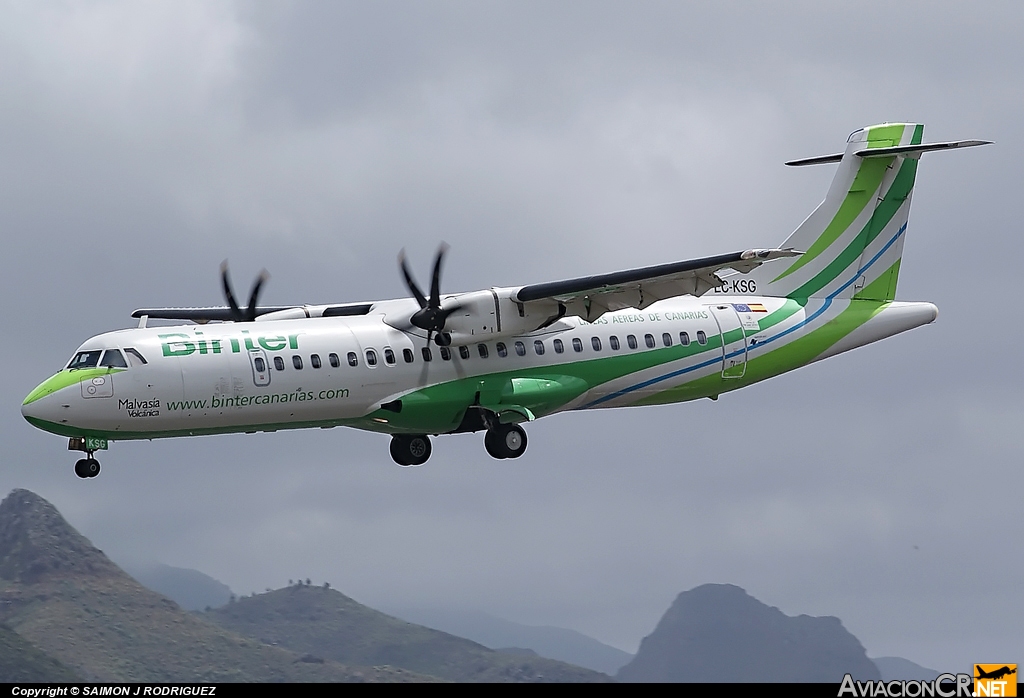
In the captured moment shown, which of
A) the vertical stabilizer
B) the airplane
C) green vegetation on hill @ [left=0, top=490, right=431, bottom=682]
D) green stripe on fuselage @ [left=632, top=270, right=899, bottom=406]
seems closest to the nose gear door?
the airplane

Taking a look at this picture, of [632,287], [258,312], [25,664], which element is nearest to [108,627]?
[25,664]

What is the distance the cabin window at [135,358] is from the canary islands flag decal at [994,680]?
16.4 metres

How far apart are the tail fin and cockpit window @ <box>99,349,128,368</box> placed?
16153mm

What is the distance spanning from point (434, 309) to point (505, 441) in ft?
11.4

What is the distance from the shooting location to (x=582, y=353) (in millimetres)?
32094

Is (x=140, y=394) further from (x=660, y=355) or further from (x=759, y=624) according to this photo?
(x=759, y=624)

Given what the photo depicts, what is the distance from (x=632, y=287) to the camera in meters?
30.2

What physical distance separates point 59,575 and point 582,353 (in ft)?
105

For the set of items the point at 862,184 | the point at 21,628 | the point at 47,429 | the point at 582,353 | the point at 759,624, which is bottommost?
the point at 759,624

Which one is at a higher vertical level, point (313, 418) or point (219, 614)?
point (313, 418)

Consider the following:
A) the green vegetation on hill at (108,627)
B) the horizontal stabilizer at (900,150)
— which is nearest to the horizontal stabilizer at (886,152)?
the horizontal stabilizer at (900,150)

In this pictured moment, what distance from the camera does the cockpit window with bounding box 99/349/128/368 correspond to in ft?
91.8

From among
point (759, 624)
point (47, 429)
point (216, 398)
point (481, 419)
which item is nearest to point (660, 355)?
point (481, 419)

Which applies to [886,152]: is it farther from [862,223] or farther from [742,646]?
[742,646]
